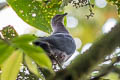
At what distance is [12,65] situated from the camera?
19.1 inches

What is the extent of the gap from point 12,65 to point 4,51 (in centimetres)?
6

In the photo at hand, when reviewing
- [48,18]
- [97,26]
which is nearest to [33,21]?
[48,18]

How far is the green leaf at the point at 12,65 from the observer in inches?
18.2

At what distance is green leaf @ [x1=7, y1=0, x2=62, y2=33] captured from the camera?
1.83m

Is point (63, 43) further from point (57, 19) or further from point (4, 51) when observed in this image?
point (4, 51)

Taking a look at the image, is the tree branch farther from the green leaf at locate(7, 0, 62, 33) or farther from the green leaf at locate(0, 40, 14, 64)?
the green leaf at locate(7, 0, 62, 33)

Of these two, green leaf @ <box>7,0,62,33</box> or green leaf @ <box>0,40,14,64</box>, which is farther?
green leaf @ <box>7,0,62,33</box>

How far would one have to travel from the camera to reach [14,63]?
48cm

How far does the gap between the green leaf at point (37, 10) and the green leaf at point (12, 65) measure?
4.26 ft

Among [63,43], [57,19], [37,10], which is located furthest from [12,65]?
[57,19]

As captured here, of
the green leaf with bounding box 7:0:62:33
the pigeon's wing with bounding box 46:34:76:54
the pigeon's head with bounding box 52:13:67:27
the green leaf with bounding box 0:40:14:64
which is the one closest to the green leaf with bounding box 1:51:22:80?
the green leaf with bounding box 0:40:14:64

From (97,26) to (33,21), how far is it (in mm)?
1596

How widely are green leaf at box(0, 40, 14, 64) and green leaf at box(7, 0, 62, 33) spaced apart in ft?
4.48

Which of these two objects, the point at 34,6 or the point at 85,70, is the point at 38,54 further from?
the point at 34,6
